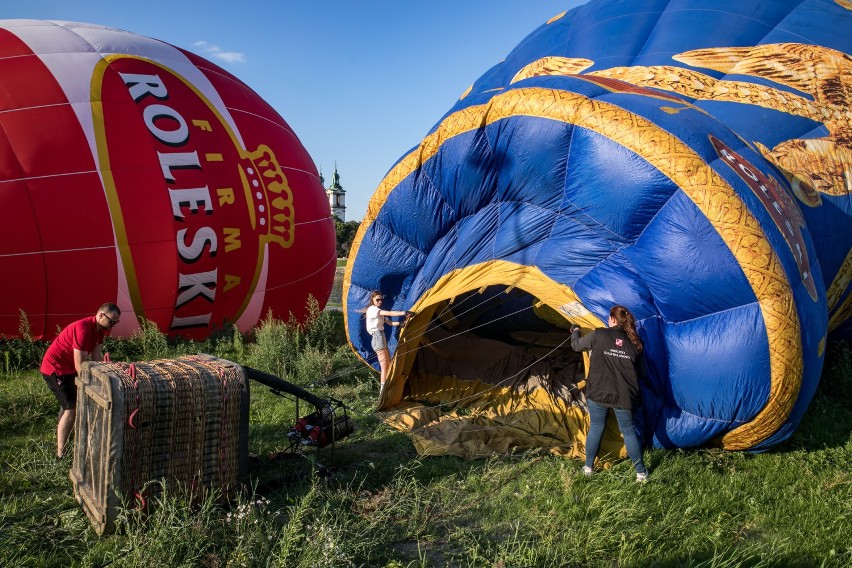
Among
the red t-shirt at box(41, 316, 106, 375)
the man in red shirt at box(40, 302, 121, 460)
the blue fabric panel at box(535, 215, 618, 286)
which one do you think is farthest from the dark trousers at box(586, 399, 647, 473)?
the red t-shirt at box(41, 316, 106, 375)

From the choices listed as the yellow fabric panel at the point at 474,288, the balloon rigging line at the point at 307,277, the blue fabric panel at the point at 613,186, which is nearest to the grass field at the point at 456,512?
the yellow fabric panel at the point at 474,288

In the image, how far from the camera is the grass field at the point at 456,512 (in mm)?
3262

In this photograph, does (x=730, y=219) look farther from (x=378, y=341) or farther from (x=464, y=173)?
(x=378, y=341)

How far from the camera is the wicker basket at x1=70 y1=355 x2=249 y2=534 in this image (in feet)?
11.3

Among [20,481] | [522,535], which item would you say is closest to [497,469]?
[522,535]

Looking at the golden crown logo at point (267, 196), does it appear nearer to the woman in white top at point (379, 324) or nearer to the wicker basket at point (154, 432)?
the woman in white top at point (379, 324)

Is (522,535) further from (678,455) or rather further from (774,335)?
(774,335)

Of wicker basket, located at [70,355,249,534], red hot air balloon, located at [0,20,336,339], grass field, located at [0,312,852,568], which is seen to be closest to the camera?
grass field, located at [0,312,852,568]

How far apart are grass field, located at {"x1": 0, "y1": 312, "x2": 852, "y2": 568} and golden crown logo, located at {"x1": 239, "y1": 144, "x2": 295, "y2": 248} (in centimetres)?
333

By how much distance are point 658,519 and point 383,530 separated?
1.69 meters

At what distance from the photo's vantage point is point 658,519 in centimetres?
382

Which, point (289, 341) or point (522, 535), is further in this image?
point (289, 341)

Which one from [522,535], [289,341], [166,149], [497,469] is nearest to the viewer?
[522,535]

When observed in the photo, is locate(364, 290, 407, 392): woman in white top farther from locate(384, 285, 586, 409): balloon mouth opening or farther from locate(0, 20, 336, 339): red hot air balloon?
locate(0, 20, 336, 339): red hot air balloon
